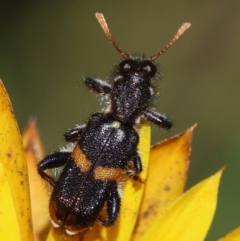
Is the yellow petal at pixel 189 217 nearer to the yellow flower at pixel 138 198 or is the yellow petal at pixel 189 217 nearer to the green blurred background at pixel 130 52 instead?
the yellow flower at pixel 138 198

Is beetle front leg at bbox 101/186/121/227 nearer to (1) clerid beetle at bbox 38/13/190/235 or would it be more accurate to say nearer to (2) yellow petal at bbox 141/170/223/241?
(1) clerid beetle at bbox 38/13/190/235

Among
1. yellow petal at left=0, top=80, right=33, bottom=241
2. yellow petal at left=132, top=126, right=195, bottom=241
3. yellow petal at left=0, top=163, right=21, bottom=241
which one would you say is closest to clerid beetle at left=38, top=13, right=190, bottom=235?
yellow petal at left=132, top=126, right=195, bottom=241

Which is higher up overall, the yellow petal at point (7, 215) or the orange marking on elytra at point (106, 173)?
the yellow petal at point (7, 215)

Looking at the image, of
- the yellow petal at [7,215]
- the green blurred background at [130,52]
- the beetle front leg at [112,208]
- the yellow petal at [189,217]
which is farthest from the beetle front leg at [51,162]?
the green blurred background at [130,52]

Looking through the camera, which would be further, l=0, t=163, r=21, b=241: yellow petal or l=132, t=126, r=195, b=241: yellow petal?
l=132, t=126, r=195, b=241: yellow petal

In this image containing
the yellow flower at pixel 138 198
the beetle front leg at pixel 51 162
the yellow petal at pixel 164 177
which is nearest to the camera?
the yellow flower at pixel 138 198

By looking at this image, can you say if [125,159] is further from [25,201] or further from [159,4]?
[159,4]

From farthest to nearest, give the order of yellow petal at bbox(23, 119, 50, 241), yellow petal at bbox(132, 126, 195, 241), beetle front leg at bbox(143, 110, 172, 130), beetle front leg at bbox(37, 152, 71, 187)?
beetle front leg at bbox(143, 110, 172, 130), beetle front leg at bbox(37, 152, 71, 187), yellow petal at bbox(23, 119, 50, 241), yellow petal at bbox(132, 126, 195, 241)

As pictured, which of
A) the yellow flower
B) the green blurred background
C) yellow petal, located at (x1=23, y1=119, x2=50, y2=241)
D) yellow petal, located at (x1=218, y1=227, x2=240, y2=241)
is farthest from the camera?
the green blurred background
